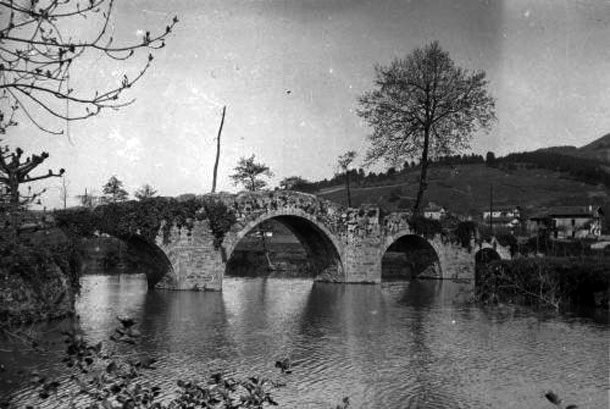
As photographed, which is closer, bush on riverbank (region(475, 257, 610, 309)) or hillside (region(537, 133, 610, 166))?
bush on riverbank (region(475, 257, 610, 309))

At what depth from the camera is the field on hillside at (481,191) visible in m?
71.8

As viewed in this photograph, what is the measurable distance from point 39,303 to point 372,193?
2622 inches

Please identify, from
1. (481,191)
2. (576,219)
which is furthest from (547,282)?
(481,191)

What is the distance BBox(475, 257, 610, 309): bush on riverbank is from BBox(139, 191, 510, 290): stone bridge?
743 cm

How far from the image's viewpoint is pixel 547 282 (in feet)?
57.4

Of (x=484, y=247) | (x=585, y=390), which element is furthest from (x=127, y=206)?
(x=484, y=247)

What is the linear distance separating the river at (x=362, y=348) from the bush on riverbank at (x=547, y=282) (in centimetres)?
103

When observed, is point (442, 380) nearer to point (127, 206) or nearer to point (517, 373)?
point (517, 373)

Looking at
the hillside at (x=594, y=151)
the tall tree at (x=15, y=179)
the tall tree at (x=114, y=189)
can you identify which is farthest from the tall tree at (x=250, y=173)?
the hillside at (x=594, y=151)

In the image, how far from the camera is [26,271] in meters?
12.5

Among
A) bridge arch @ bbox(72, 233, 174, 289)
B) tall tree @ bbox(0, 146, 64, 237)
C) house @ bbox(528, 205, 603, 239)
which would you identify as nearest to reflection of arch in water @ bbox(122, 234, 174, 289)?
bridge arch @ bbox(72, 233, 174, 289)

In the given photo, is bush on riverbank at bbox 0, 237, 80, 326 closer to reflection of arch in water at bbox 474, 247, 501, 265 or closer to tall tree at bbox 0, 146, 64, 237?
tall tree at bbox 0, 146, 64, 237

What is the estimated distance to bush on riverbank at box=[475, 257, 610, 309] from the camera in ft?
56.1

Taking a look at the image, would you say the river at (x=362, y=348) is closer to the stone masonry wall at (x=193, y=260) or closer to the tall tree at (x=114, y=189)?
the stone masonry wall at (x=193, y=260)
